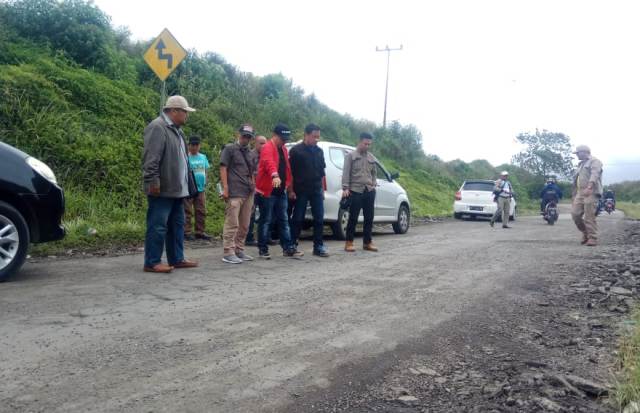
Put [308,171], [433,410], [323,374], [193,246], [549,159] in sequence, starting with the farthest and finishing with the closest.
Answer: [549,159] → [193,246] → [308,171] → [323,374] → [433,410]

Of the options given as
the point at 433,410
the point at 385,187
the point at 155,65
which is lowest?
the point at 433,410

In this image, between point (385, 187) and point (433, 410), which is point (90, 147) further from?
point (433, 410)

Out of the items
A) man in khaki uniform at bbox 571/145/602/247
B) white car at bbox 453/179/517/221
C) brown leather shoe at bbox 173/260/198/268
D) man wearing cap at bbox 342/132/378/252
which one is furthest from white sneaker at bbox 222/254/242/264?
white car at bbox 453/179/517/221

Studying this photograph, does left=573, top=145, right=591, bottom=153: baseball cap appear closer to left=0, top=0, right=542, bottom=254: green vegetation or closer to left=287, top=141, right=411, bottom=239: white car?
left=287, top=141, right=411, bottom=239: white car

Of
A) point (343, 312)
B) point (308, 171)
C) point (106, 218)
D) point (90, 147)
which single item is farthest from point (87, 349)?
point (90, 147)

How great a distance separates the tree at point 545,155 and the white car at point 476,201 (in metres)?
42.2

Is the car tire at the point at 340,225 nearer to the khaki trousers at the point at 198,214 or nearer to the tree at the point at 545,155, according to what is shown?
the khaki trousers at the point at 198,214

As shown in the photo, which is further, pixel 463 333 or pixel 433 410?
pixel 463 333

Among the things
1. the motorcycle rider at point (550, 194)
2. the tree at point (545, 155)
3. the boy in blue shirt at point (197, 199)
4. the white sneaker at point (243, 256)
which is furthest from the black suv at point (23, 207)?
the tree at point (545, 155)

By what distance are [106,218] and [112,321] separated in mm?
5800

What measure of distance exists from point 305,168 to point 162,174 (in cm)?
232

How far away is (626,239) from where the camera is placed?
12141 millimetres

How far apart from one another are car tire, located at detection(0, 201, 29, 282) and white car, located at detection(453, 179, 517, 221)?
16297 mm

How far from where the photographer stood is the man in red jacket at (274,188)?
293 inches
